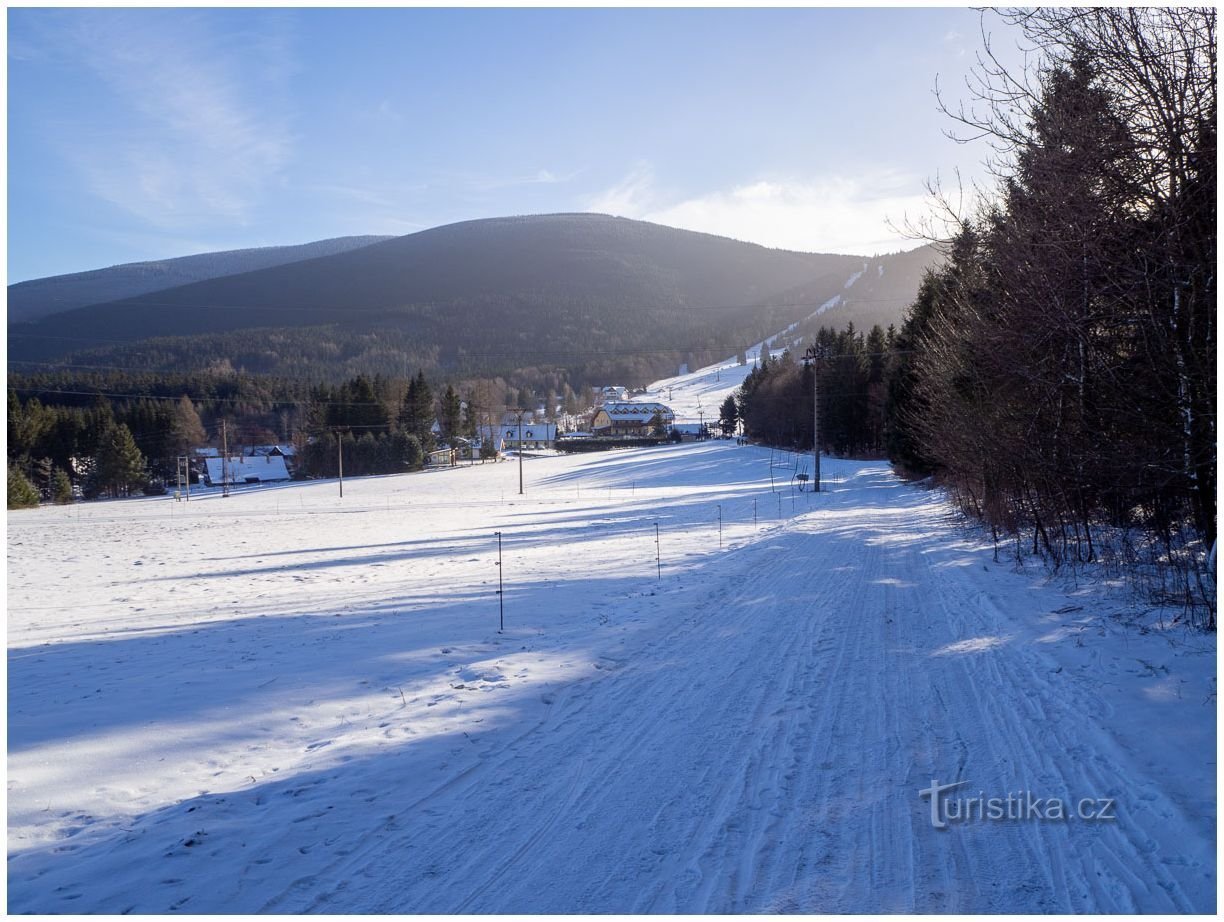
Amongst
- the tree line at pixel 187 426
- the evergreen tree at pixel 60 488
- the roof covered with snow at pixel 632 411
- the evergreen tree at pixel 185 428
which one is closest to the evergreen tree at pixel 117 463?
the tree line at pixel 187 426

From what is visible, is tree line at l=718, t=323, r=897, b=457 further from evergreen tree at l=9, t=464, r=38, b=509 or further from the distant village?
evergreen tree at l=9, t=464, r=38, b=509

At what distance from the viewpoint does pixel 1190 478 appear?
780 cm

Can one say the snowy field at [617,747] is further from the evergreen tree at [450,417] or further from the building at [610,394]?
the building at [610,394]

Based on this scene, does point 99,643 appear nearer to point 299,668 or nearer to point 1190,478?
point 299,668

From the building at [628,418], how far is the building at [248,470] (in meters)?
60.4

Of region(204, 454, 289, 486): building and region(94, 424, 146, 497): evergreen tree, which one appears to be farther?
region(204, 454, 289, 486): building

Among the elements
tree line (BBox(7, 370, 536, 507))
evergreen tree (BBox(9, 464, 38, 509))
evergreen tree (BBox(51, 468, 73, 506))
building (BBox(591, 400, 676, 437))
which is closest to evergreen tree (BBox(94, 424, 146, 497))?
tree line (BBox(7, 370, 536, 507))

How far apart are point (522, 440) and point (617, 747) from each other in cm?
10731

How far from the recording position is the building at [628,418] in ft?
426

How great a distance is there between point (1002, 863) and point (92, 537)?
110 ft

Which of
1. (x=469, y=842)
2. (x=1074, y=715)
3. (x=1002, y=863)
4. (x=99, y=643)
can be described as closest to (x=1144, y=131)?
(x=1074, y=715)

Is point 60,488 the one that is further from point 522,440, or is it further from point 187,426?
point 522,440

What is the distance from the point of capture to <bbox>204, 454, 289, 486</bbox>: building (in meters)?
77.8

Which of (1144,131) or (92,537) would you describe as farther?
(92,537)
